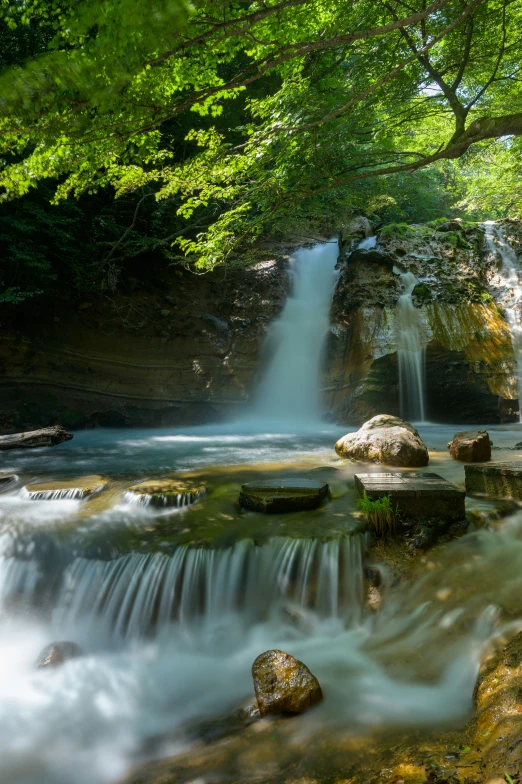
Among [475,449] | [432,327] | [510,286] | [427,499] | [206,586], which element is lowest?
[206,586]

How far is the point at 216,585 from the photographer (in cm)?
429

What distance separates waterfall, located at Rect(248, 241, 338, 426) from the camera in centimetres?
1579

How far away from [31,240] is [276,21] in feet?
30.6

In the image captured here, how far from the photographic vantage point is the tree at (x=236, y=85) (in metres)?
3.30

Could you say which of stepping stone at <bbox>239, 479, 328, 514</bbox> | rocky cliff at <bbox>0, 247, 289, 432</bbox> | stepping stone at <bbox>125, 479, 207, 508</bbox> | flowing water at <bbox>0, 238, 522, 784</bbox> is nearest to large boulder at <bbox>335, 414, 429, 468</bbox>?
flowing water at <bbox>0, 238, 522, 784</bbox>

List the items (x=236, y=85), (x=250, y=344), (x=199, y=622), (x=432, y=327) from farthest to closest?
(x=250, y=344), (x=432, y=327), (x=236, y=85), (x=199, y=622)

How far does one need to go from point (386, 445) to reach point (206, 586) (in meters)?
4.09

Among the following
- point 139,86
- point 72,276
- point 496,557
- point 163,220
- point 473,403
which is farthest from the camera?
point 163,220

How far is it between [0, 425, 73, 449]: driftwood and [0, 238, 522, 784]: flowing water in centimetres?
461

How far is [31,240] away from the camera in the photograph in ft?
41.6

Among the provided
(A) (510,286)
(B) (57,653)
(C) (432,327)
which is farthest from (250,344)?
(B) (57,653)

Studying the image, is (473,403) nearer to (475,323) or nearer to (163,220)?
(475,323)

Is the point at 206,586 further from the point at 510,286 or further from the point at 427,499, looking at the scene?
the point at 510,286

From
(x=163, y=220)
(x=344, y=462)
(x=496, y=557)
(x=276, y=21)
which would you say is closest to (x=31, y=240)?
(x=163, y=220)
